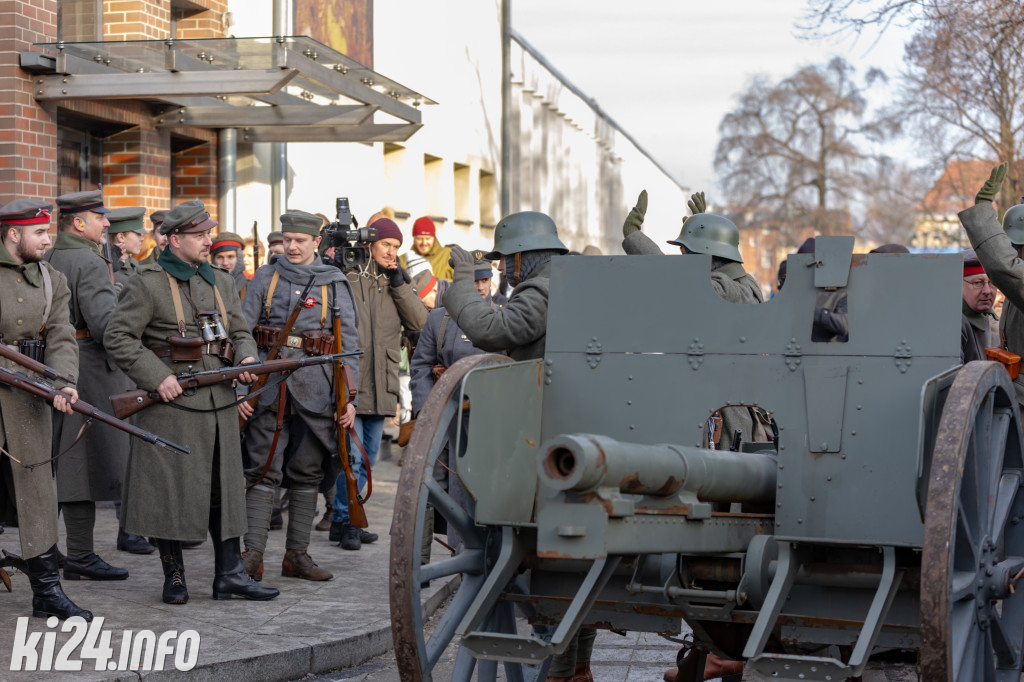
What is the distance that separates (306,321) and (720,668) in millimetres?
3137

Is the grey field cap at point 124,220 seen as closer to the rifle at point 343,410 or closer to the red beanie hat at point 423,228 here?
the rifle at point 343,410

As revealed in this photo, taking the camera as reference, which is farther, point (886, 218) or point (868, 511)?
point (886, 218)

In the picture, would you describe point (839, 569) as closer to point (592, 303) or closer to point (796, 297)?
point (796, 297)

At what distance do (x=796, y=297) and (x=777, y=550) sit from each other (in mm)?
819

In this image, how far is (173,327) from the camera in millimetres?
6703

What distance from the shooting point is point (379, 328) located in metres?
9.19

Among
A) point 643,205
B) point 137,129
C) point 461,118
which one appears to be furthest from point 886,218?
point 643,205

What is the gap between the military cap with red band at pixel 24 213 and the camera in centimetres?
637

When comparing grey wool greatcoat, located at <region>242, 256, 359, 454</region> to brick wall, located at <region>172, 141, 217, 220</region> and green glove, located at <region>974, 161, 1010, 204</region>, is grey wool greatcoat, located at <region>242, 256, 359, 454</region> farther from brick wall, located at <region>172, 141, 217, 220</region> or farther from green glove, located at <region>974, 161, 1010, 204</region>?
brick wall, located at <region>172, 141, 217, 220</region>

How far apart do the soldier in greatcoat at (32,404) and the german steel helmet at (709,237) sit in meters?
2.84

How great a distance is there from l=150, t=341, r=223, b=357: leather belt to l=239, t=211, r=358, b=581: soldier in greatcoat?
29.4 inches

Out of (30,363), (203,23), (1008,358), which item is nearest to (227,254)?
(30,363)

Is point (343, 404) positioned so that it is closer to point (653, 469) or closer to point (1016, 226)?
point (1016, 226)

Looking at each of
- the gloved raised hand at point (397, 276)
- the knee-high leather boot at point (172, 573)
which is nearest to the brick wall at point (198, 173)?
the gloved raised hand at point (397, 276)
